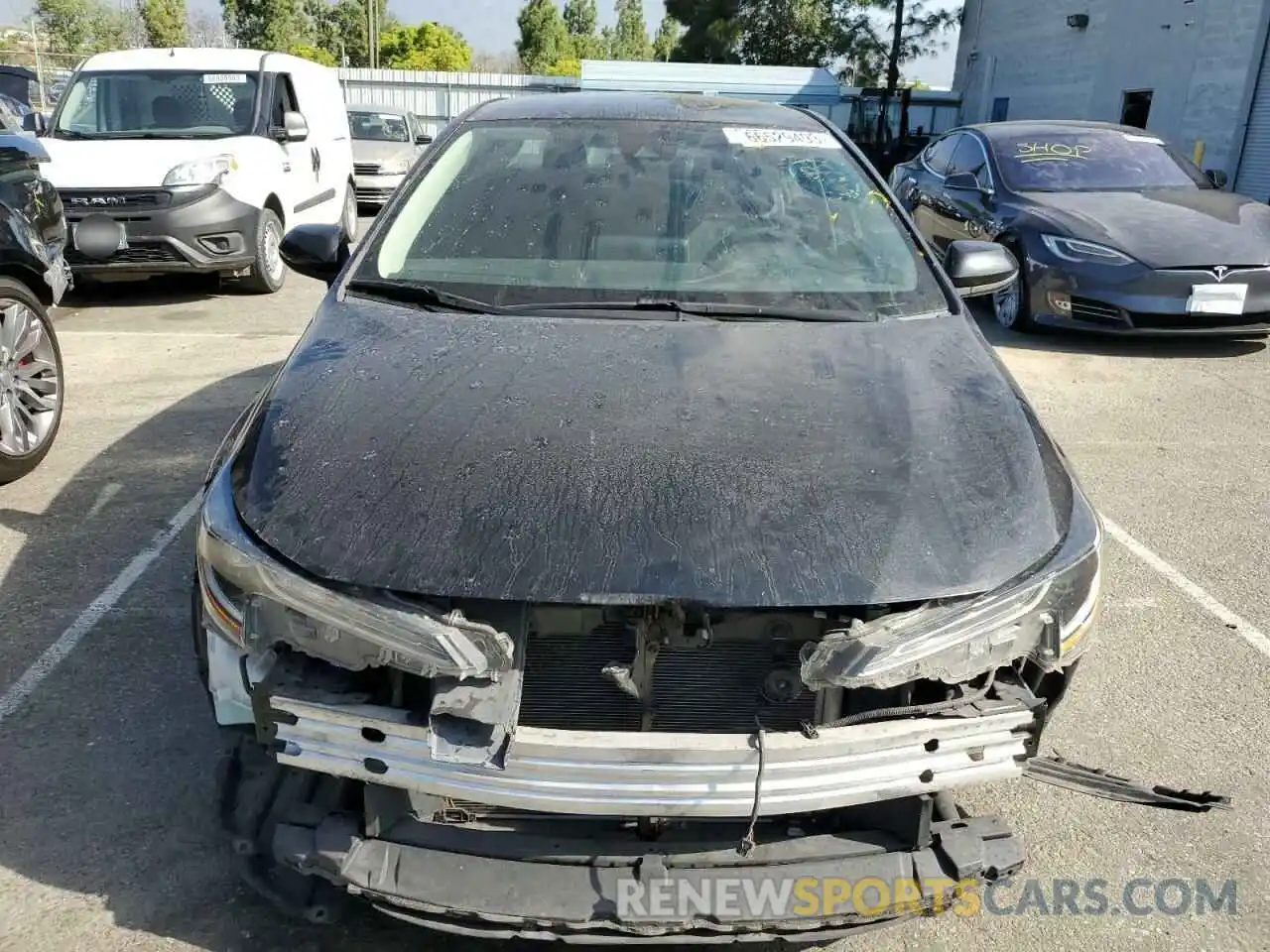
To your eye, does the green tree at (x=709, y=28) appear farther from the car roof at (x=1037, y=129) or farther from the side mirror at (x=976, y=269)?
the side mirror at (x=976, y=269)

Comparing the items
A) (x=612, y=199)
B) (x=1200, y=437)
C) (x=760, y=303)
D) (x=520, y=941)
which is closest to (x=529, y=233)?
(x=612, y=199)

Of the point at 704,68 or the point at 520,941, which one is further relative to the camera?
the point at 704,68

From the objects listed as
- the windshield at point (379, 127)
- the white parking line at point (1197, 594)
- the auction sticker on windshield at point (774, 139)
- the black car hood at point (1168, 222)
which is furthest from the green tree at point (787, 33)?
the auction sticker on windshield at point (774, 139)

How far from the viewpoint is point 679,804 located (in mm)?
1786

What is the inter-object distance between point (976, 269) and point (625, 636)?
215cm

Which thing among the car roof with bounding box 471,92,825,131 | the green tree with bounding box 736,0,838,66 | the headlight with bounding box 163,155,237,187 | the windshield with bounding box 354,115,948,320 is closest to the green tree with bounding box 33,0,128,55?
the green tree with bounding box 736,0,838,66

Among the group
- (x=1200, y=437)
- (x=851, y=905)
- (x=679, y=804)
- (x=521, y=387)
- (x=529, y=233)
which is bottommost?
(x=1200, y=437)

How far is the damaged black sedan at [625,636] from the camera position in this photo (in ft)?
5.96

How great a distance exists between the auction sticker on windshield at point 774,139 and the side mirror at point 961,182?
5455 millimetres

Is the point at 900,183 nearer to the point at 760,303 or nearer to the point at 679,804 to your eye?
the point at 760,303

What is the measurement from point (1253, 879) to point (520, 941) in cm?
177

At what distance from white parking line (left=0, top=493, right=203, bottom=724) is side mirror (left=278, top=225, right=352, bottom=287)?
0.94m

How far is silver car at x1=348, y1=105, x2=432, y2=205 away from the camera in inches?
583

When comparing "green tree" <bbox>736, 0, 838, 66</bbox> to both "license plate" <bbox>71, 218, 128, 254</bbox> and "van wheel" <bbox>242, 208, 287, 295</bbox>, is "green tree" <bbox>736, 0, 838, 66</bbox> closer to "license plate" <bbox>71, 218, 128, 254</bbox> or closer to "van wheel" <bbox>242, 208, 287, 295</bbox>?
"van wheel" <bbox>242, 208, 287, 295</bbox>
